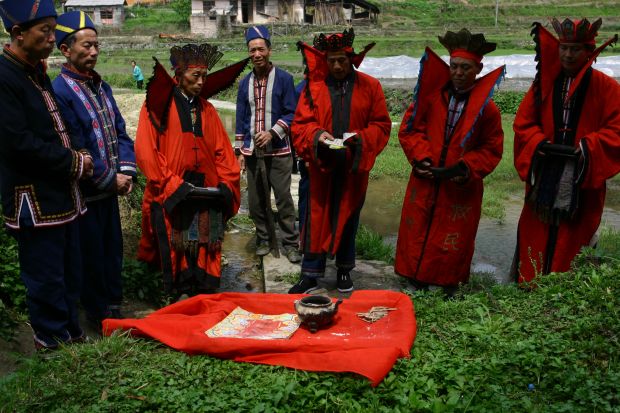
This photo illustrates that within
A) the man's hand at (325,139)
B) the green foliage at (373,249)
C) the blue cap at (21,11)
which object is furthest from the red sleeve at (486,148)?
the blue cap at (21,11)

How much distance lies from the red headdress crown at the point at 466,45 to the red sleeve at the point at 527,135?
1.67 ft

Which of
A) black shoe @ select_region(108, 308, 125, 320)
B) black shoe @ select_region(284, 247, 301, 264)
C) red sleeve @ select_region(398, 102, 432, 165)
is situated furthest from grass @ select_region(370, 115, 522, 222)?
black shoe @ select_region(108, 308, 125, 320)

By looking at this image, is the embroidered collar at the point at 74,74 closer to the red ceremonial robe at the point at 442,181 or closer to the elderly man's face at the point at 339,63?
Result: the elderly man's face at the point at 339,63

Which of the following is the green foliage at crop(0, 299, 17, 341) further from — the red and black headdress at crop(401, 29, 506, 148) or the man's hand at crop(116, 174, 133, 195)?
the red and black headdress at crop(401, 29, 506, 148)

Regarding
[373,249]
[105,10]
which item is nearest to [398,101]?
[373,249]

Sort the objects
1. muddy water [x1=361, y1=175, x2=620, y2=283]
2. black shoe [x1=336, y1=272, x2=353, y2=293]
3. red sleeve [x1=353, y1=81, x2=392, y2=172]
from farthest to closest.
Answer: muddy water [x1=361, y1=175, x2=620, y2=283] → black shoe [x1=336, y1=272, x2=353, y2=293] → red sleeve [x1=353, y1=81, x2=392, y2=172]

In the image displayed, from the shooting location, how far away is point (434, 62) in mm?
5008

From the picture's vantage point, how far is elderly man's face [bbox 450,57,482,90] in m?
4.74

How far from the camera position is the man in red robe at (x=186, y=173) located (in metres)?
4.75

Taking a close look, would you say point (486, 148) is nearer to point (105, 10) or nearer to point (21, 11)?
point (21, 11)

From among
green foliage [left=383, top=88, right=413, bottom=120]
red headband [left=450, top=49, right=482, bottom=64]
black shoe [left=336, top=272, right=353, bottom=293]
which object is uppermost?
red headband [left=450, top=49, right=482, bottom=64]

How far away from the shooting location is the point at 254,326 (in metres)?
3.99

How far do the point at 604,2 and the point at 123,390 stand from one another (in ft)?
162

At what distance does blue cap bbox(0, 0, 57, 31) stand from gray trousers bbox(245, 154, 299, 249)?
2.78 metres
